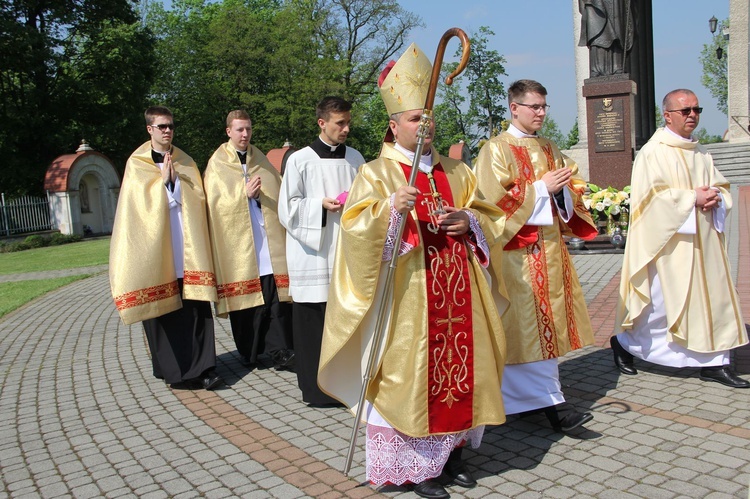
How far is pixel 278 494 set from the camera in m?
3.66

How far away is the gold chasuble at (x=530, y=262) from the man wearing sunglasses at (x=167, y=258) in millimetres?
2540

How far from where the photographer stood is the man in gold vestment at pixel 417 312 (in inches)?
138

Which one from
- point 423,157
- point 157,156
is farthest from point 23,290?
point 423,157

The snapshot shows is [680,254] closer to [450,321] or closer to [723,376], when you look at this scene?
[723,376]

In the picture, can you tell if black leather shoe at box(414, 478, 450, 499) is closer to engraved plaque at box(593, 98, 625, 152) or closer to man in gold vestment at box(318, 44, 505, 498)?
man in gold vestment at box(318, 44, 505, 498)

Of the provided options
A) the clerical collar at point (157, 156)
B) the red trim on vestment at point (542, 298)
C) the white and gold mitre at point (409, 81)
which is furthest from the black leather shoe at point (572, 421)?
the clerical collar at point (157, 156)

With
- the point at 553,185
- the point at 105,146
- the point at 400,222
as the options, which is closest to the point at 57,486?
the point at 400,222

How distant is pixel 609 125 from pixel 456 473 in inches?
407

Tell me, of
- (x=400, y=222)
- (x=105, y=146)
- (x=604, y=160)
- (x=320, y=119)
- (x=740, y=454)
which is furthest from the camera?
(x=105, y=146)

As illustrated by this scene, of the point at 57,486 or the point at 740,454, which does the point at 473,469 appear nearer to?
the point at 740,454

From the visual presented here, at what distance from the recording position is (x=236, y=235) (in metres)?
6.03

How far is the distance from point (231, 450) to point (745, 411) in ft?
10.5

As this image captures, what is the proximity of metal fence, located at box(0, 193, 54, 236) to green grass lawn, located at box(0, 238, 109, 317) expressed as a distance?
295 cm

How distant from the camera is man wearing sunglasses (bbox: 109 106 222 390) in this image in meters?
5.61
